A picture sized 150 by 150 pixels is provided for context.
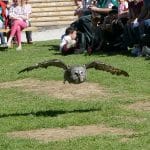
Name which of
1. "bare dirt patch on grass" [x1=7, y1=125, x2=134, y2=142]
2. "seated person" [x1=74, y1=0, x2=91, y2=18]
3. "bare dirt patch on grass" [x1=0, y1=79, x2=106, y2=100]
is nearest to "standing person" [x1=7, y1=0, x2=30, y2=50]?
"seated person" [x1=74, y1=0, x2=91, y2=18]

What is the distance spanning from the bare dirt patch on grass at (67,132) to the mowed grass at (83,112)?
0.14 meters

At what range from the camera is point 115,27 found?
53.4 feet

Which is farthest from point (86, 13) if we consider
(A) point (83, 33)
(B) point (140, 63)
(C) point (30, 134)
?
(C) point (30, 134)

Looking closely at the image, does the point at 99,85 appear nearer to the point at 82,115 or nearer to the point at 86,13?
the point at 82,115

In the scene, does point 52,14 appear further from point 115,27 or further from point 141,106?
point 141,106

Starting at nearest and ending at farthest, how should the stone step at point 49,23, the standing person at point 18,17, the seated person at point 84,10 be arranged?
1. the seated person at point 84,10
2. the standing person at point 18,17
3. the stone step at point 49,23

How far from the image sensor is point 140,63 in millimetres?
14016

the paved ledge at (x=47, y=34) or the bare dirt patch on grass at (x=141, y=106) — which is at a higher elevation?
the bare dirt patch on grass at (x=141, y=106)

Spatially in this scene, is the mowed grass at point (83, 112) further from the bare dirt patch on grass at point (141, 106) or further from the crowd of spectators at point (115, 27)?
the crowd of spectators at point (115, 27)

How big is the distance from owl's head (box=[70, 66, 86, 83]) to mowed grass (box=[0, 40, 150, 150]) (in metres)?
0.49

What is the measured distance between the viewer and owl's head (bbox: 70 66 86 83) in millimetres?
8508

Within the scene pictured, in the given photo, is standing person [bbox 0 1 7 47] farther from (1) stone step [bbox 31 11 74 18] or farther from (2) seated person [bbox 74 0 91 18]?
(1) stone step [bbox 31 11 74 18]

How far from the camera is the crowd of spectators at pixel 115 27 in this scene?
15.4 m

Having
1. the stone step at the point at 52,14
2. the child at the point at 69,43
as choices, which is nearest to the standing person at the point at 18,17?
the child at the point at 69,43
